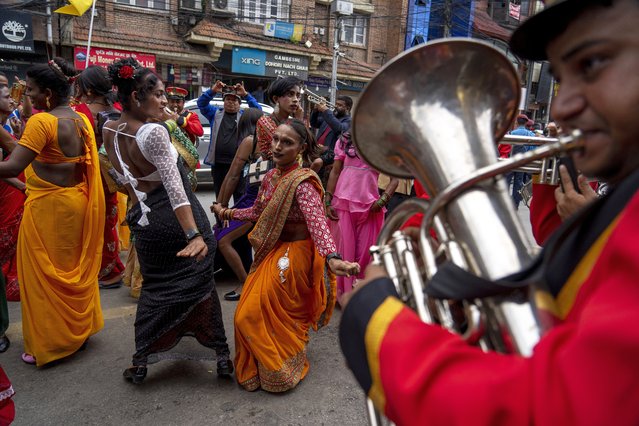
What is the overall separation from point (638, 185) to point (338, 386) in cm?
232

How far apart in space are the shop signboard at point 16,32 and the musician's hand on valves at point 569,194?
1419 centimetres

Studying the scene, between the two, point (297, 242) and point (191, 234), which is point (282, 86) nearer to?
point (297, 242)

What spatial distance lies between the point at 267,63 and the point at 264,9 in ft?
6.60

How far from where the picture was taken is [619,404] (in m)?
0.55

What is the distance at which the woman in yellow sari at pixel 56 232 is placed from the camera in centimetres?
282

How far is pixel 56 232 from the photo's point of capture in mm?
2920

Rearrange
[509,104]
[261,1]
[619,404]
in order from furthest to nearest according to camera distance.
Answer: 1. [261,1]
2. [509,104]
3. [619,404]

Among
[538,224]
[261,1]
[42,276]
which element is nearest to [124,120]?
[42,276]

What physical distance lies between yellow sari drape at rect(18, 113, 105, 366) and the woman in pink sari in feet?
6.26

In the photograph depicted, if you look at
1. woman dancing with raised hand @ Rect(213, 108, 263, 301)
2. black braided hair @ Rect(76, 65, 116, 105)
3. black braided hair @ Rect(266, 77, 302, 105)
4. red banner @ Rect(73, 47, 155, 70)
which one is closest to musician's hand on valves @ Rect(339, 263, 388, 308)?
woman dancing with raised hand @ Rect(213, 108, 263, 301)

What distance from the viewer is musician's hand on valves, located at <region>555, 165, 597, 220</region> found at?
4.74ft

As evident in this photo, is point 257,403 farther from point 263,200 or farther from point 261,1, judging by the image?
point 261,1

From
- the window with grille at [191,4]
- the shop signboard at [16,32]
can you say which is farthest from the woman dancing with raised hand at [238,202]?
the window with grille at [191,4]

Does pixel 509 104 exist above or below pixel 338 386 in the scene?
above
